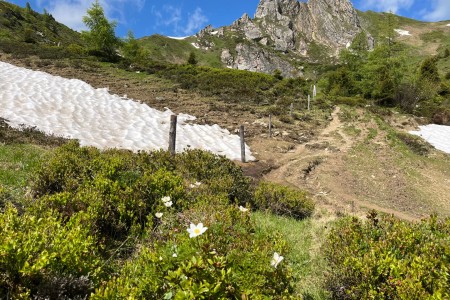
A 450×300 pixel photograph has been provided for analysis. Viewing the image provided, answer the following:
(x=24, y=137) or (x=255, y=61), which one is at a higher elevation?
(x=255, y=61)

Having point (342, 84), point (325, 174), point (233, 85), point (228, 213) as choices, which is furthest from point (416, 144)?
point (342, 84)

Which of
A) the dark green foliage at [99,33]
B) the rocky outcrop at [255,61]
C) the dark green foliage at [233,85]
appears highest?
the rocky outcrop at [255,61]

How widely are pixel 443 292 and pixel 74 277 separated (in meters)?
3.40

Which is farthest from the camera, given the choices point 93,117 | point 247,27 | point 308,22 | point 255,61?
point 308,22

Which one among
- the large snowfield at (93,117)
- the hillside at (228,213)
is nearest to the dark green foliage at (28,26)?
the large snowfield at (93,117)

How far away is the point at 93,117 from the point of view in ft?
58.4

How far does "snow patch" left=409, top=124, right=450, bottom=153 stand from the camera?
23.2m

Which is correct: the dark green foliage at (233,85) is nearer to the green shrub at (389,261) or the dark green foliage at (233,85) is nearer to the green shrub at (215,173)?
the green shrub at (215,173)

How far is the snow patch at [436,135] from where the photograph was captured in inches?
912

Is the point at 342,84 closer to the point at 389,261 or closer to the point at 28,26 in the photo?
the point at 389,261

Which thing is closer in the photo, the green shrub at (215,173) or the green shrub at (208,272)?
the green shrub at (208,272)

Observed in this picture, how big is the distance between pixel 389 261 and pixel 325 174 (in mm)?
12787

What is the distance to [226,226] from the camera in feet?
13.6

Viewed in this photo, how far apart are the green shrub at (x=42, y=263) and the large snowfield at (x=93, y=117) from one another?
1029 cm
